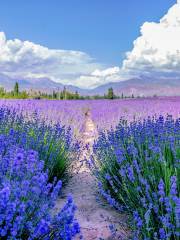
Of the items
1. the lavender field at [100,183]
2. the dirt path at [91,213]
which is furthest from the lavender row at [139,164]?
the dirt path at [91,213]

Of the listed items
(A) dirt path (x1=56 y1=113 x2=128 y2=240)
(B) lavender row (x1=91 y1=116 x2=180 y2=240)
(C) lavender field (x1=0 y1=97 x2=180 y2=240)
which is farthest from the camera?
(A) dirt path (x1=56 y1=113 x2=128 y2=240)

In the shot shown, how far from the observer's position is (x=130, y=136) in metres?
3.51

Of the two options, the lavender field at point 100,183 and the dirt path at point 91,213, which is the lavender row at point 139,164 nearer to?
the lavender field at point 100,183

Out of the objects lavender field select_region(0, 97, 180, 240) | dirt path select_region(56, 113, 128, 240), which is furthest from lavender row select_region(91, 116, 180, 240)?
dirt path select_region(56, 113, 128, 240)

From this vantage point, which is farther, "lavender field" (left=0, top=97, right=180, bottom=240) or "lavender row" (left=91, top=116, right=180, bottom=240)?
"lavender row" (left=91, top=116, right=180, bottom=240)

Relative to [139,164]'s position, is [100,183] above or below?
below

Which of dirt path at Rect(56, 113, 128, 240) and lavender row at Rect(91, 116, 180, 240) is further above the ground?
lavender row at Rect(91, 116, 180, 240)

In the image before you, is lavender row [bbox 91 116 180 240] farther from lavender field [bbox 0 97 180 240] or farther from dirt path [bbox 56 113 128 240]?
dirt path [bbox 56 113 128 240]

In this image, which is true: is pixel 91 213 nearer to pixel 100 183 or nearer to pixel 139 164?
pixel 100 183

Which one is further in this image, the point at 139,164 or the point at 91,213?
the point at 91,213

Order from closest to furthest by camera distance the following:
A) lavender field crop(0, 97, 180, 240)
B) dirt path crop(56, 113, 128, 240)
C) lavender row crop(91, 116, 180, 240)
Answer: lavender field crop(0, 97, 180, 240), lavender row crop(91, 116, 180, 240), dirt path crop(56, 113, 128, 240)

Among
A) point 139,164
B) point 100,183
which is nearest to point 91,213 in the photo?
point 100,183

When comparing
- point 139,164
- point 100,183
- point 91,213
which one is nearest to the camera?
point 139,164

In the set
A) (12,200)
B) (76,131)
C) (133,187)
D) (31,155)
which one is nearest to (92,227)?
(133,187)
